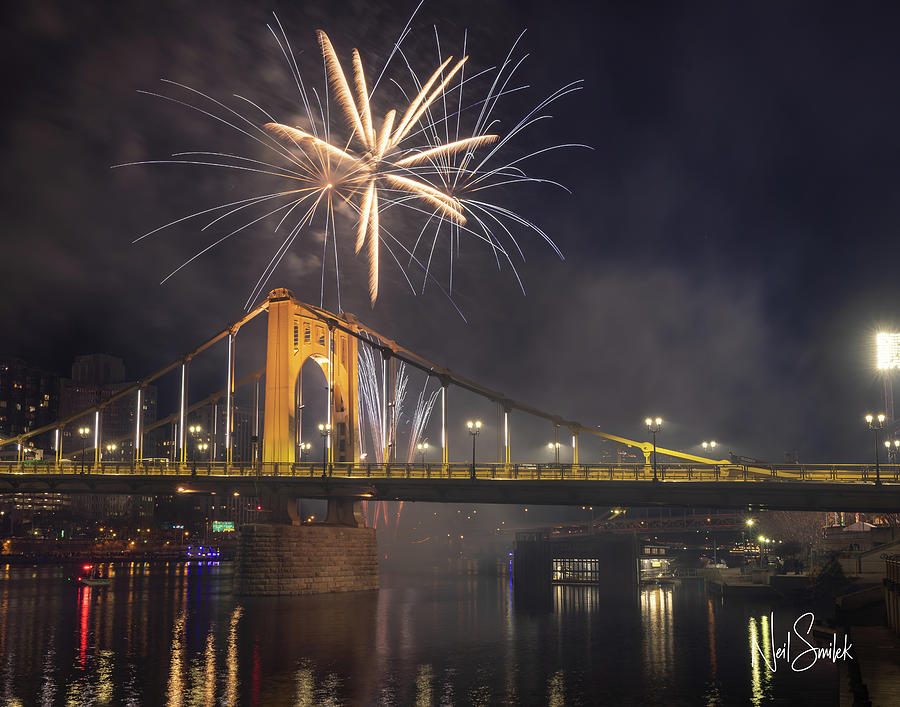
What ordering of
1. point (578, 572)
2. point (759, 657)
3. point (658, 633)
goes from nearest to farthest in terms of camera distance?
point (759, 657), point (658, 633), point (578, 572)

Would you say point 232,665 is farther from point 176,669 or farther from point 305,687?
point 305,687

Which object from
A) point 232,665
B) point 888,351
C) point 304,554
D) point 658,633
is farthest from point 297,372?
point 888,351

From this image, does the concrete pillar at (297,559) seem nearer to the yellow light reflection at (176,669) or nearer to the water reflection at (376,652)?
the water reflection at (376,652)

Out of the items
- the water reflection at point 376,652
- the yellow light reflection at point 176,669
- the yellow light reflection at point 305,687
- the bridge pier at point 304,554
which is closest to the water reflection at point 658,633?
the water reflection at point 376,652

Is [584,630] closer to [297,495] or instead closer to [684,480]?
[684,480]

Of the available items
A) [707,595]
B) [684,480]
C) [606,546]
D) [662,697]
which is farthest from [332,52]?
[606,546]

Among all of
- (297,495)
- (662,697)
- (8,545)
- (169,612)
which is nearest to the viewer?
(662,697)

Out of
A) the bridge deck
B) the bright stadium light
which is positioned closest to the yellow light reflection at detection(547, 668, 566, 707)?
the bridge deck
